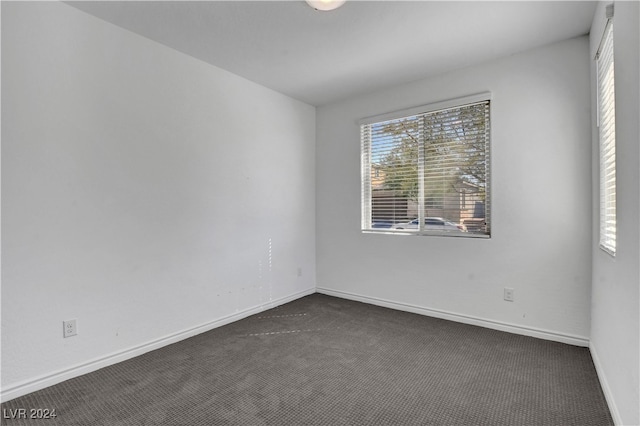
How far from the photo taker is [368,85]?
3666 mm

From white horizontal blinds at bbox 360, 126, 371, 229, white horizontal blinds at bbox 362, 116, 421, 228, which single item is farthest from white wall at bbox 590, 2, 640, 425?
white horizontal blinds at bbox 360, 126, 371, 229

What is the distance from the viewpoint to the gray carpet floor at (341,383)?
1.81m

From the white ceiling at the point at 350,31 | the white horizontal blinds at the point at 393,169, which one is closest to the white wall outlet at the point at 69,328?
the white ceiling at the point at 350,31

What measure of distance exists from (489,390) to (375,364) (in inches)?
29.0

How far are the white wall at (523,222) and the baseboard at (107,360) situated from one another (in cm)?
174

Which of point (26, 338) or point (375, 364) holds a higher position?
point (26, 338)

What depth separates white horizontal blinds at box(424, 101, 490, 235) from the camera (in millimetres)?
3174

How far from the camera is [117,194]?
2.46 m

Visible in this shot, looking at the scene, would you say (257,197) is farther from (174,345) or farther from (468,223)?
(468,223)

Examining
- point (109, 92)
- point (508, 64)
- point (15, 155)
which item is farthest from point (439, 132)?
point (15, 155)

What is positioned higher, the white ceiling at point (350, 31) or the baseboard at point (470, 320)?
the white ceiling at point (350, 31)

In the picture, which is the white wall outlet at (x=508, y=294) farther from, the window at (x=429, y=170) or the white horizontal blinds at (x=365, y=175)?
the white horizontal blinds at (x=365, y=175)

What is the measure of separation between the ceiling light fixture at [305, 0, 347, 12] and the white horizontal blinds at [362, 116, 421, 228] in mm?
1739

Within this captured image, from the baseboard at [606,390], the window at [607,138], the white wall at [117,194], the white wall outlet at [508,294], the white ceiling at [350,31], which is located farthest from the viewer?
the white wall outlet at [508,294]
